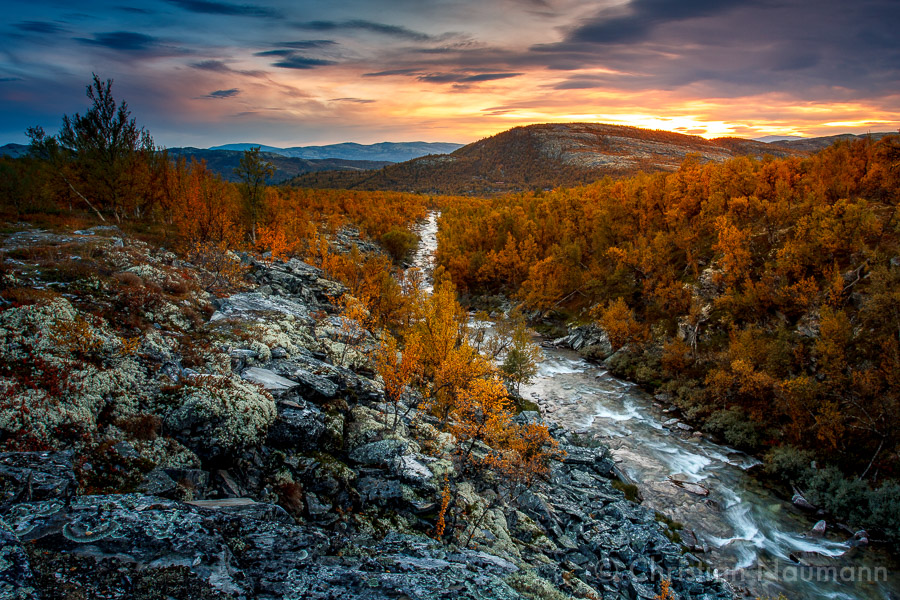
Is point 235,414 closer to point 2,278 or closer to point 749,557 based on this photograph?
point 2,278

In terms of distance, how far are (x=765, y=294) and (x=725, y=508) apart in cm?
2055

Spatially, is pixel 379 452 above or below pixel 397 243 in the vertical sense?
below

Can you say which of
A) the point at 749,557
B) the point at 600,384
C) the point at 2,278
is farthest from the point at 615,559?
the point at 2,278

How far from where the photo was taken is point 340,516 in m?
13.0

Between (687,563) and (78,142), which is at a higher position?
(78,142)

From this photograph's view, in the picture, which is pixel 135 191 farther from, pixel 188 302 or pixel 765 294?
pixel 765 294

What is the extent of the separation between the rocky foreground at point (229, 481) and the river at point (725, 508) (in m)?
2.75

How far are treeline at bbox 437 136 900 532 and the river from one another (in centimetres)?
242

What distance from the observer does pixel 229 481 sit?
12031 mm

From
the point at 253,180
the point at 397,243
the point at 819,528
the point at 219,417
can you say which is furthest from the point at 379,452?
the point at 397,243

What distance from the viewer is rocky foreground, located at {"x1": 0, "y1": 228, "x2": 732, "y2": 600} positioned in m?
7.62

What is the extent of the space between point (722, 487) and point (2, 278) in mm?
36891

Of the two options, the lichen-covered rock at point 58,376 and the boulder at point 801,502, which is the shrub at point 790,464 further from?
the lichen-covered rock at point 58,376

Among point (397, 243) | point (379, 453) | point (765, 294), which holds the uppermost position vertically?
point (397, 243)
